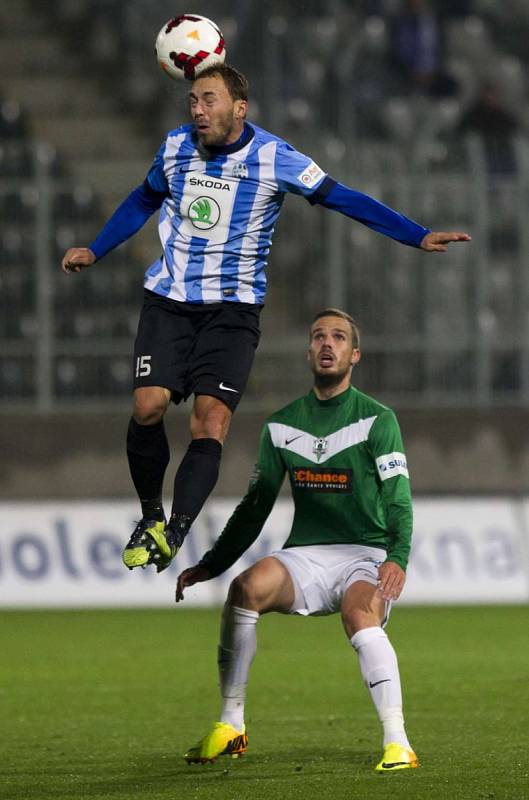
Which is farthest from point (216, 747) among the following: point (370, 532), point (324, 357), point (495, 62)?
point (495, 62)

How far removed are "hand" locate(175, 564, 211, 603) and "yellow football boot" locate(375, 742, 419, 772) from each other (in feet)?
3.31

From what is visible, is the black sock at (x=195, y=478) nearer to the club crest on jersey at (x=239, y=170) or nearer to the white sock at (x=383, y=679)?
the white sock at (x=383, y=679)

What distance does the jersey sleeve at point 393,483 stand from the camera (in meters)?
6.46

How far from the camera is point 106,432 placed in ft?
53.7

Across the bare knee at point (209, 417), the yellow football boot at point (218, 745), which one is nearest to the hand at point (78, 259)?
the bare knee at point (209, 417)

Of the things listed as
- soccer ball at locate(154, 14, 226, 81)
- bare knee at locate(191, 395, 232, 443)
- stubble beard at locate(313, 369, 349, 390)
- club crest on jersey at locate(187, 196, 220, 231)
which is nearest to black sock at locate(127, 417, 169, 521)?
bare knee at locate(191, 395, 232, 443)

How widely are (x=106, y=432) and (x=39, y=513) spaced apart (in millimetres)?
1712

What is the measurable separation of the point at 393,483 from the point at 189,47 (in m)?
1.85

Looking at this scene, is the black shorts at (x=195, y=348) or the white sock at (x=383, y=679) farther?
the black shorts at (x=195, y=348)

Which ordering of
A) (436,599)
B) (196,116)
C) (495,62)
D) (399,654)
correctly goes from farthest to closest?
(495,62) < (436,599) < (399,654) < (196,116)

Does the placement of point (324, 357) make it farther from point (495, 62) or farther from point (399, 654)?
point (495, 62)

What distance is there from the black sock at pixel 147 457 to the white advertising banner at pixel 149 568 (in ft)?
26.0


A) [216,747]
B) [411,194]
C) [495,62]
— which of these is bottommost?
[216,747]

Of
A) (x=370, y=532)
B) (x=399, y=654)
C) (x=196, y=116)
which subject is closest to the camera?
(x=196, y=116)
